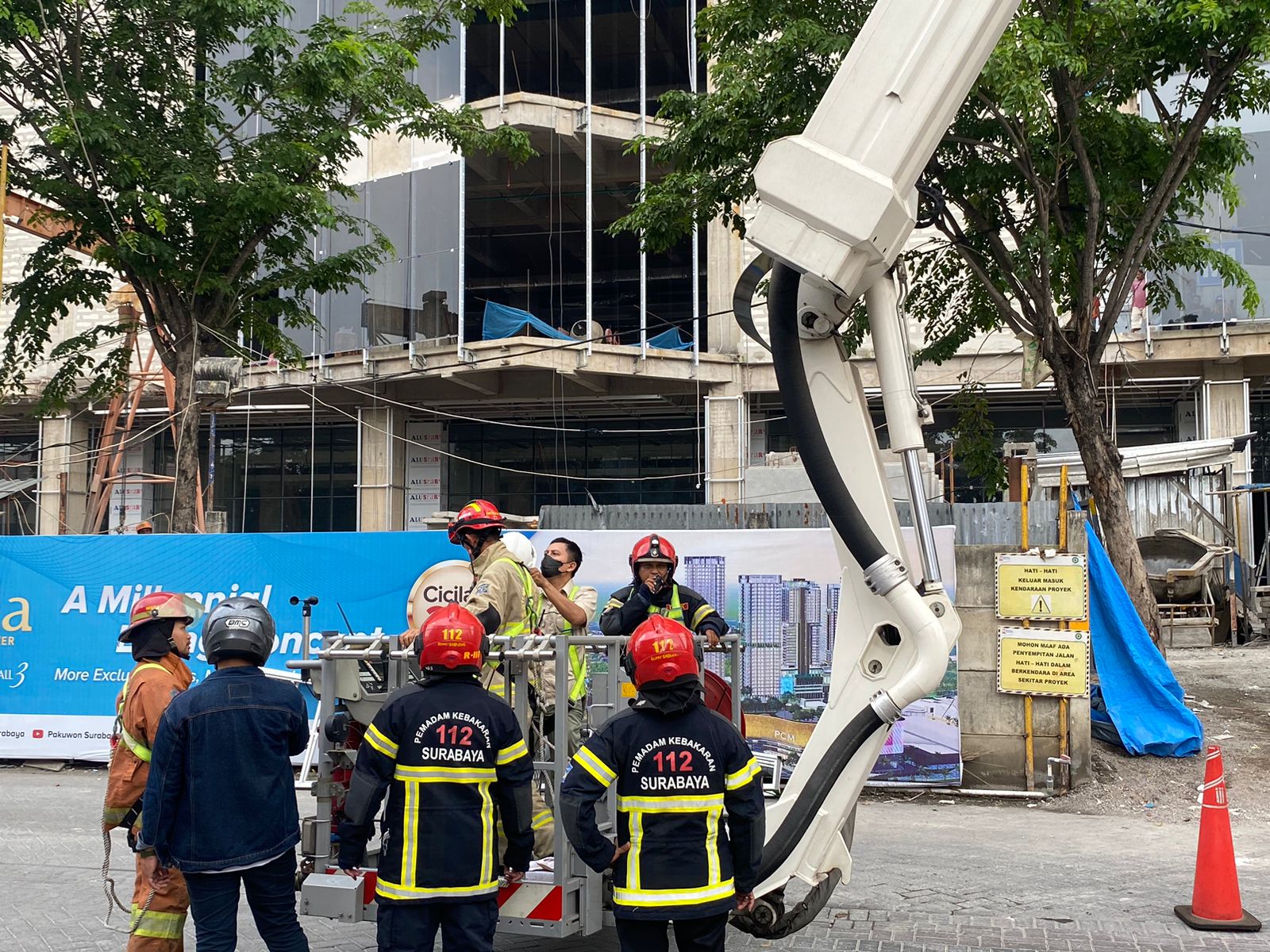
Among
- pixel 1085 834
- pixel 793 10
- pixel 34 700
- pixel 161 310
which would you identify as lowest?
pixel 1085 834

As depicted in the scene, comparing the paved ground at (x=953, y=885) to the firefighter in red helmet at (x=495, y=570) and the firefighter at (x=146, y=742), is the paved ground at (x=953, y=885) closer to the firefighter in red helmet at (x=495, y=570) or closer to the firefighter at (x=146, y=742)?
the firefighter at (x=146, y=742)

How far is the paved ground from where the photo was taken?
19.6 ft

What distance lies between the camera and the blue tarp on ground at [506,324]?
79.3 ft

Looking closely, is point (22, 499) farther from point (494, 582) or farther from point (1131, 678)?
point (494, 582)

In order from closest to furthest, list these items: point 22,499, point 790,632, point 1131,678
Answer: point 790,632, point 1131,678, point 22,499

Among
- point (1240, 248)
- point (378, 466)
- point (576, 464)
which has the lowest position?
point (378, 466)

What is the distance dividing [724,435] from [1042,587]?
51.8ft

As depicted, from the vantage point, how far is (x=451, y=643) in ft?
14.6

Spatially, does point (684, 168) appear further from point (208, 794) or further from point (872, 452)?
point (208, 794)

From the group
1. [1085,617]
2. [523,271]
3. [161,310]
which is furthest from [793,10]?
[523,271]

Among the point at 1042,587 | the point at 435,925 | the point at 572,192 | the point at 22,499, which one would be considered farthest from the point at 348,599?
the point at 22,499

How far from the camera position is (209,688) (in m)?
4.62

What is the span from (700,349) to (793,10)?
14175 millimetres

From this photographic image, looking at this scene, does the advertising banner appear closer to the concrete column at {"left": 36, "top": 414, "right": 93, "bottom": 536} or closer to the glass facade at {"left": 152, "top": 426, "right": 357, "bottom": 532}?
the glass facade at {"left": 152, "top": 426, "right": 357, "bottom": 532}
